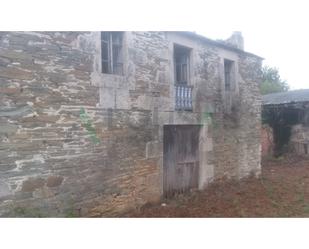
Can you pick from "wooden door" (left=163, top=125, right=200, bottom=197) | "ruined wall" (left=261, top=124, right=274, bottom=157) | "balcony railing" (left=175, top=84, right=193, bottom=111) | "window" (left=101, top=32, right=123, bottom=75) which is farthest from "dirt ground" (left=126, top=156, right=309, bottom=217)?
"ruined wall" (left=261, top=124, right=274, bottom=157)

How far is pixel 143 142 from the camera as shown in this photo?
6.59 m

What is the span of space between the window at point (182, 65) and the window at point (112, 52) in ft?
6.93

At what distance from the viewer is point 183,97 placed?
25.1 ft

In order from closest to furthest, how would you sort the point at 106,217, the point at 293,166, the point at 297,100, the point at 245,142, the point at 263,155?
the point at 106,217
the point at 245,142
the point at 293,166
the point at 297,100
the point at 263,155

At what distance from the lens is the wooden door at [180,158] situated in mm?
7406

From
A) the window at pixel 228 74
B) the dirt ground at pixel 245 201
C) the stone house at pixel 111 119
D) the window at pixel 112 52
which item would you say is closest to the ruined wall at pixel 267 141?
the dirt ground at pixel 245 201

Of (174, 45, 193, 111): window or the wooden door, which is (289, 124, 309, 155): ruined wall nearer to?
the wooden door

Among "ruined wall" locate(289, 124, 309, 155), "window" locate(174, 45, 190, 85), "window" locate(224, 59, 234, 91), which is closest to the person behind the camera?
"window" locate(174, 45, 190, 85)

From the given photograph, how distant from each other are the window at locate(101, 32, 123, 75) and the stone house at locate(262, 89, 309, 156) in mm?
10304

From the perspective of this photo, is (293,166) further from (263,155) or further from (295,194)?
(295,194)

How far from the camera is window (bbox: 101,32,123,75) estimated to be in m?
6.00

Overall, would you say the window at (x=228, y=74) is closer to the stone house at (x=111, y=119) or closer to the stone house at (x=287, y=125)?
the stone house at (x=111, y=119)

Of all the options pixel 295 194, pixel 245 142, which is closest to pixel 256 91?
pixel 245 142

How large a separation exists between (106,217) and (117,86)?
8.31 ft
